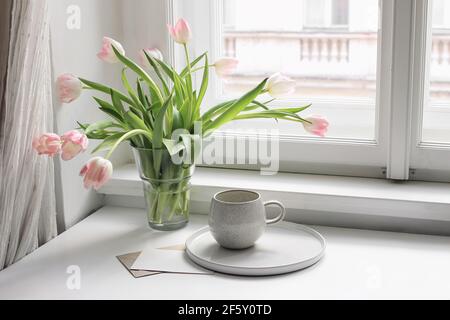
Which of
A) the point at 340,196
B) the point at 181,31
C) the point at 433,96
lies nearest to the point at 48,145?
the point at 181,31

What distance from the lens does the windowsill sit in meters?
1.44

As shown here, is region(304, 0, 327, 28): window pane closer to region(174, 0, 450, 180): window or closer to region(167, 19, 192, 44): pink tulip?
region(174, 0, 450, 180): window

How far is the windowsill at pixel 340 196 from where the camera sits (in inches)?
56.6

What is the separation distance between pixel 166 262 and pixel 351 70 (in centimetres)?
64

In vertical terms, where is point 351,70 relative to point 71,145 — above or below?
above

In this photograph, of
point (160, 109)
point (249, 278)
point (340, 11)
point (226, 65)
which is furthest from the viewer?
point (340, 11)

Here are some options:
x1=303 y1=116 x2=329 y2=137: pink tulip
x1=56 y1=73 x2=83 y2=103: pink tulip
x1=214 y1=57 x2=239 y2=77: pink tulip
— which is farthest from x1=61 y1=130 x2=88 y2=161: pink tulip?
x1=303 y1=116 x2=329 y2=137: pink tulip

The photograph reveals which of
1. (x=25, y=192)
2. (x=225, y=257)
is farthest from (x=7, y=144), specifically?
(x=225, y=257)

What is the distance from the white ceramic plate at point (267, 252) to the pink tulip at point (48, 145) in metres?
0.31

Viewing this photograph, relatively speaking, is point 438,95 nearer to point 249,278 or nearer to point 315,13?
point 315,13

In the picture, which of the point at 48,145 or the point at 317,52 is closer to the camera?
the point at 48,145

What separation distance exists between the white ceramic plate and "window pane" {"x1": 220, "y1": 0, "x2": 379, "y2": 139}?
1.01 feet

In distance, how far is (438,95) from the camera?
156 cm

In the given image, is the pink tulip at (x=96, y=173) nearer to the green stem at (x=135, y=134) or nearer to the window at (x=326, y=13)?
the green stem at (x=135, y=134)
